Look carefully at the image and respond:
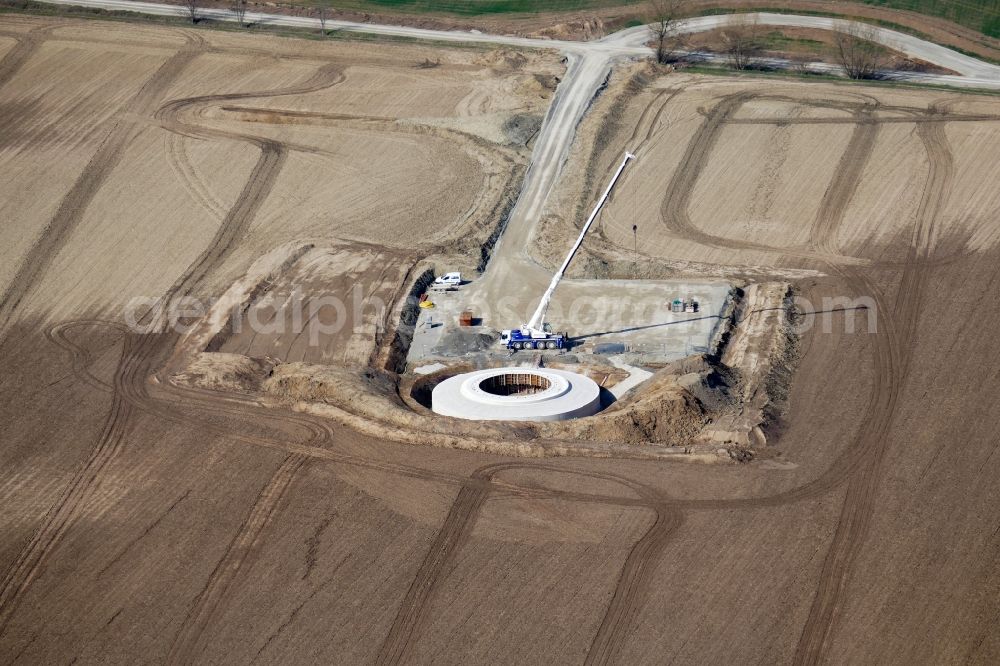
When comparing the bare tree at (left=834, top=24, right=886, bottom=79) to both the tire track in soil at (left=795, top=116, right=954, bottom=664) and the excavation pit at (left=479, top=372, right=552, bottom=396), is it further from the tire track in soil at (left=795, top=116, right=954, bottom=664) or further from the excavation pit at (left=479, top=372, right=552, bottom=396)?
the excavation pit at (left=479, top=372, right=552, bottom=396)

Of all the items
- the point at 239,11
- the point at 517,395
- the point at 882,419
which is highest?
the point at 239,11

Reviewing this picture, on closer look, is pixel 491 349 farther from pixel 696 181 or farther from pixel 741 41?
pixel 741 41

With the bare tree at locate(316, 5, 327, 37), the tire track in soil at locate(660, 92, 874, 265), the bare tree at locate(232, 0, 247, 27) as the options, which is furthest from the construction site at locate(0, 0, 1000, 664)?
the bare tree at locate(316, 5, 327, 37)

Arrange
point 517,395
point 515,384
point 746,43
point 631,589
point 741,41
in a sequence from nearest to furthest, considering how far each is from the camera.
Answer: point 631,589
point 517,395
point 515,384
point 741,41
point 746,43

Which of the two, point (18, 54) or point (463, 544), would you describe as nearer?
point (463, 544)

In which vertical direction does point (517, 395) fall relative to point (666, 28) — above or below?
below

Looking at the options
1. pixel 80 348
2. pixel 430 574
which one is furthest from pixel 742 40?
pixel 430 574

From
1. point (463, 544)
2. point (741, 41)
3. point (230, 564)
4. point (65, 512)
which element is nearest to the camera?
point (230, 564)
